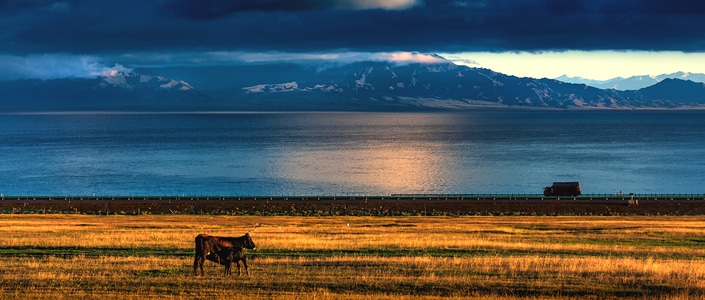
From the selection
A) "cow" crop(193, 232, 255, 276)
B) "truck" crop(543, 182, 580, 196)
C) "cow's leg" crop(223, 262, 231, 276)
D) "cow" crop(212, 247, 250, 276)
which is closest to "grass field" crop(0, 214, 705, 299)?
"cow's leg" crop(223, 262, 231, 276)

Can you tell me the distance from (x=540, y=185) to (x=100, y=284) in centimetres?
11818

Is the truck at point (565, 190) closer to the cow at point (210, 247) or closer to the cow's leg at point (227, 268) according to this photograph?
the cow at point (210, 247)

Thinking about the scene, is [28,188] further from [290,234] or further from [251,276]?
[251,276]

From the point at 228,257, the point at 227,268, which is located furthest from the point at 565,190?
the point at 228,257

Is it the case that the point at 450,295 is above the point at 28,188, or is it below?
above

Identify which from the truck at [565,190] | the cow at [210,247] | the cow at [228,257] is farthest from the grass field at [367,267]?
the truck at [565,190]

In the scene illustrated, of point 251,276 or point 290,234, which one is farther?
point 290,234

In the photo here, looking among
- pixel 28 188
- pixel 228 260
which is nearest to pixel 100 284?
pixel 228 260

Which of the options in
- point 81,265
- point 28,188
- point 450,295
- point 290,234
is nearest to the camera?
point 450,295

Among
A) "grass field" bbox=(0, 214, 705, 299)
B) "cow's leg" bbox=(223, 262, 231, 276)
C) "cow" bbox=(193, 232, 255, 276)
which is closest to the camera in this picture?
"grass field" bbox=(0, 214, 705, 299)

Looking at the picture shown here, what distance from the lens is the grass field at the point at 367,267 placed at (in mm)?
25438

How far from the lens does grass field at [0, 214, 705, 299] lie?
83.5 feet

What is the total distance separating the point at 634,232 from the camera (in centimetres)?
4888

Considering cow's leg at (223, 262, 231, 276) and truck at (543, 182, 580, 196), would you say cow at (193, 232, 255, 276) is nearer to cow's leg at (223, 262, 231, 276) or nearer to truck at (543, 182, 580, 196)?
cow's leg at (223, 262, 231, 276)
